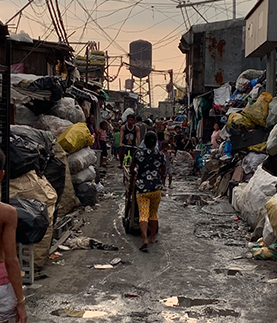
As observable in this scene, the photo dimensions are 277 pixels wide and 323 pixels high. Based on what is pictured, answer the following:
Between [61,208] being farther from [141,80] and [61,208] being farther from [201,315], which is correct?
[141,80]

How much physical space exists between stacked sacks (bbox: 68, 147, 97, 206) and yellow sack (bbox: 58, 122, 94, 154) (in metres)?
0.16

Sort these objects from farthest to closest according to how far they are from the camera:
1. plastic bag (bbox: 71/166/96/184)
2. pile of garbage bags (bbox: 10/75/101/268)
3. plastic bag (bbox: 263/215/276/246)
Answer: plastic bag (bbox: 71/166/96/184), plastic bag (bbox: 263/215/276/246), pile of garbage bags (bbox: 10/75/101/268)

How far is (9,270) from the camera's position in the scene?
2555mm

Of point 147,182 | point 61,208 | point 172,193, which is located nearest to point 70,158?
point 61,208

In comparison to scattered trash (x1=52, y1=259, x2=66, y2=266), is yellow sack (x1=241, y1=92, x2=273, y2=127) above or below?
A: above

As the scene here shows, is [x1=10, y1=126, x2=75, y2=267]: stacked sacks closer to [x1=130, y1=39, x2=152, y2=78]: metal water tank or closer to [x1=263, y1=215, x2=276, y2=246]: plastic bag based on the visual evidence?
[x1=263, y1=215, x2=276, y2=246]: plastic bag

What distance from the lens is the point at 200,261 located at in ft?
19.0

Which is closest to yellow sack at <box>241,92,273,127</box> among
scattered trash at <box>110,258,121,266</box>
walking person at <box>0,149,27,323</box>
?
scattered trash at <box>110,258,121,266</box>

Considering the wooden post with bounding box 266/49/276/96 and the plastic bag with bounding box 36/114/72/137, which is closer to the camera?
the plastic bag with bounding box 36/114/72/137

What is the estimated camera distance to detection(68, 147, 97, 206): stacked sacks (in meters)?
8.80

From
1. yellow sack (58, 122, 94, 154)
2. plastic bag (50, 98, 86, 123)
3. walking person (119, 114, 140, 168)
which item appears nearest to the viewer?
yellow sack (58, 122, 94, 154)

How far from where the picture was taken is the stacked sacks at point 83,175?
880 cm

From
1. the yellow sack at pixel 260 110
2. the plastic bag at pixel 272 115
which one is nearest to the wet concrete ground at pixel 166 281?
the plastic bag at pixel 272 115

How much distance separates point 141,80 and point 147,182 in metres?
49.6
